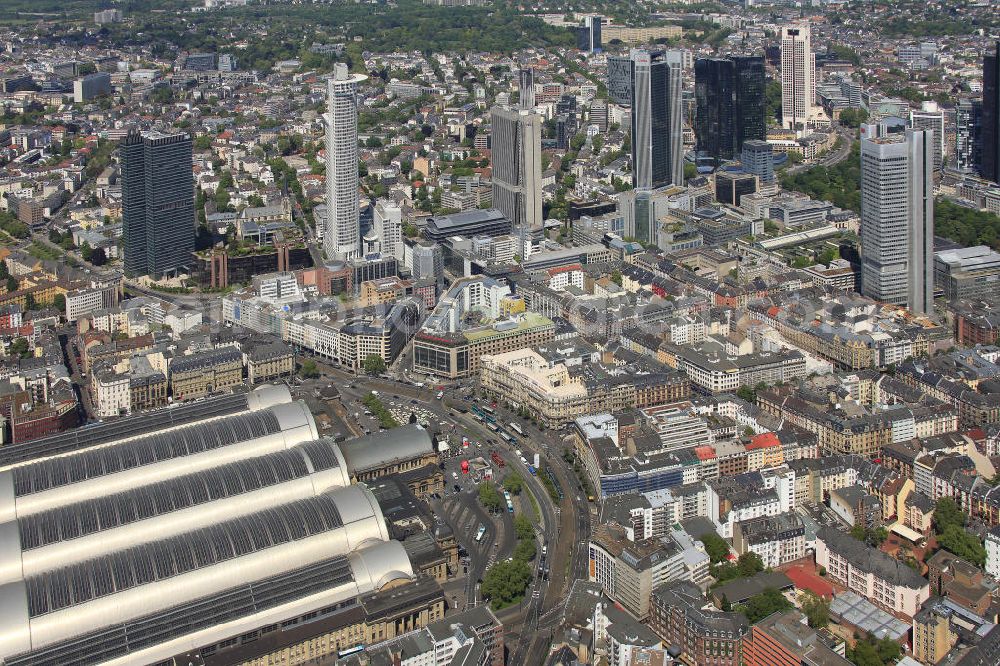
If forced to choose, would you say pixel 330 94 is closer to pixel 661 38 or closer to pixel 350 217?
pixel 350 217

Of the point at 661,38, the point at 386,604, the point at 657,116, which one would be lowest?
the point at 386,604

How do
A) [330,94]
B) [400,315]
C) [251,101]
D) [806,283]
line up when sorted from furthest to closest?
[251,101] < [330,94] < [806,283] < [400,315]

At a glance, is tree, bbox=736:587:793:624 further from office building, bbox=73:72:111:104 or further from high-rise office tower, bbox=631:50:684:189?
office building, bbox=73:72:111:104


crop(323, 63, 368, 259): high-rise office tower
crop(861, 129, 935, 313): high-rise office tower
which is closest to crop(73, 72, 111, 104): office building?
crop(323, 63, 368, 259): high-rise office tower

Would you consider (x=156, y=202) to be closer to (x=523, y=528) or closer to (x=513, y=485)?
(x=513, y=485)

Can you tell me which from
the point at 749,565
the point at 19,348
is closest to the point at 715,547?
the point at 749,565

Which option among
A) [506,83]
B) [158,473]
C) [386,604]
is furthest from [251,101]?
[386,604]

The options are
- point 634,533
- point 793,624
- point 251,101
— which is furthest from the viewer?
point 251,101
